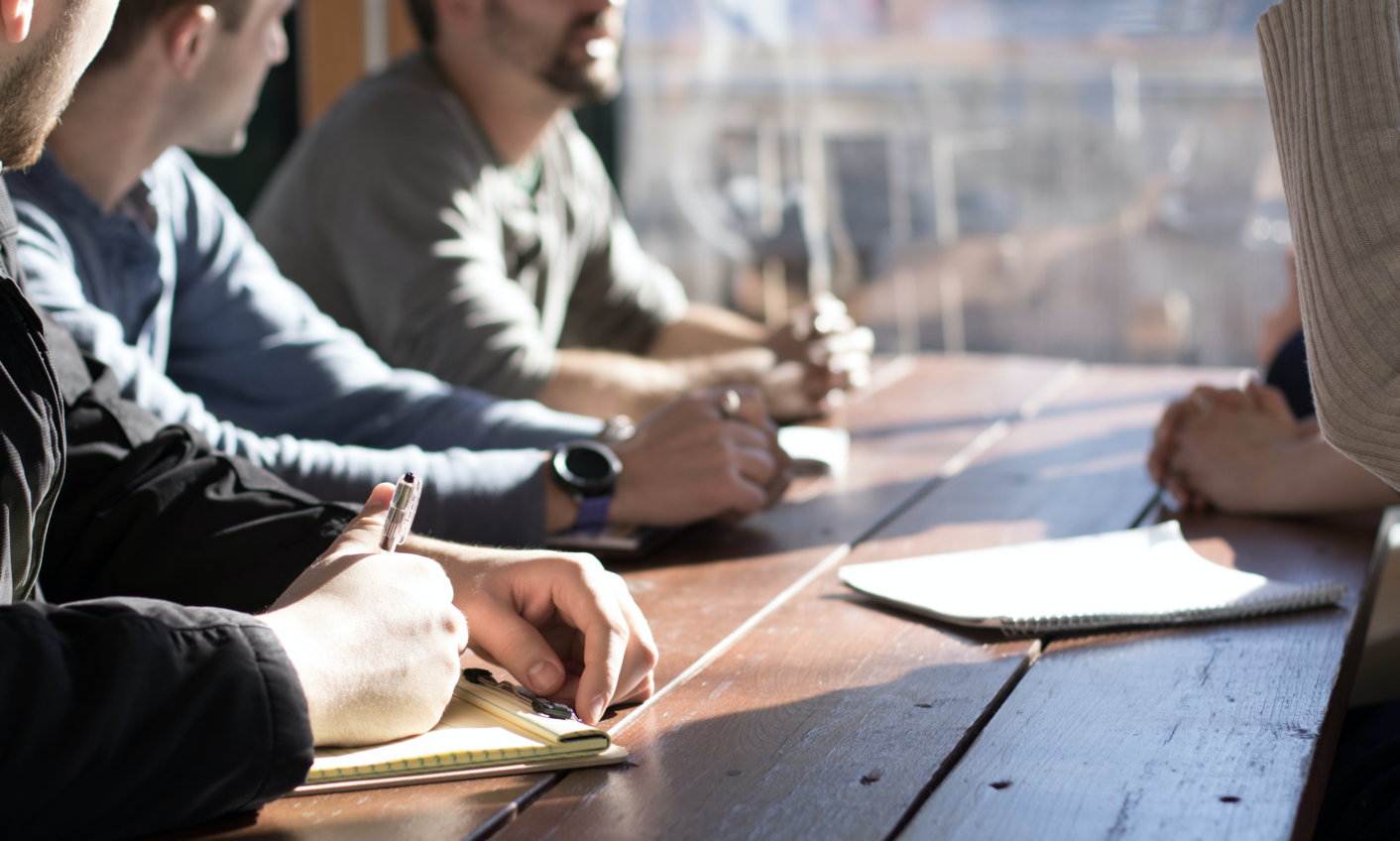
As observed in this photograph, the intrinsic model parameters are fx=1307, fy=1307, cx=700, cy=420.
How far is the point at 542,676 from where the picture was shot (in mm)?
757

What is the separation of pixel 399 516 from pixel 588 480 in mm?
421

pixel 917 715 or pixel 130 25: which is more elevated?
pixel 130 25

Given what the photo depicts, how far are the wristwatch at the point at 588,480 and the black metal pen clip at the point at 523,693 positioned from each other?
0.38m

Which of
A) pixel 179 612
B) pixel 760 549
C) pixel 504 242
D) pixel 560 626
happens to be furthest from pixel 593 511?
pixel 504 242

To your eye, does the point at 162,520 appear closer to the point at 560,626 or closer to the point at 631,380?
the point at 560,626

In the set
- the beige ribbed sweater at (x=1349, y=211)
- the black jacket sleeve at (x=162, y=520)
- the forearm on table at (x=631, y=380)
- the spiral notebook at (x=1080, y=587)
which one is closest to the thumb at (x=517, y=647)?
the black jacket sleeve at (x=162, y=520)

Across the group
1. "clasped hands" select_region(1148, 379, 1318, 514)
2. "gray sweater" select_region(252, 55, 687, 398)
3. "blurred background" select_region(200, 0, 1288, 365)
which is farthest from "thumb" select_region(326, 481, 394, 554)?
"blurred background" select_region(200, 0, 1288, 365)

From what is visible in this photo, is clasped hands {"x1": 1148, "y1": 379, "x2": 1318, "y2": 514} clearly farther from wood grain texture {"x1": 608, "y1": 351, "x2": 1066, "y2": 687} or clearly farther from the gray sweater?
the gray sweater

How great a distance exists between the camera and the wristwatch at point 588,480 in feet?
3.81

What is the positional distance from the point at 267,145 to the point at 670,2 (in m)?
1.42

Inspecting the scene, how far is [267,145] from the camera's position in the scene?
4.37 metres

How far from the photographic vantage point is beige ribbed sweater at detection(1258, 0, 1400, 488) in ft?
2.53

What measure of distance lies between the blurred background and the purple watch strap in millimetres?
3066

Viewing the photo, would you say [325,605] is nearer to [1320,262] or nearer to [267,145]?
[1320,262]
